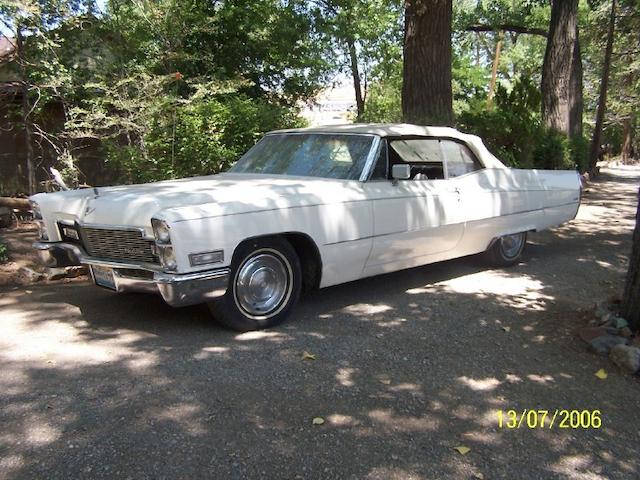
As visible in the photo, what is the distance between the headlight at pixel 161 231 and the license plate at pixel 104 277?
61 cm

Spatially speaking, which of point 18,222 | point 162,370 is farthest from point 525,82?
point 162,370

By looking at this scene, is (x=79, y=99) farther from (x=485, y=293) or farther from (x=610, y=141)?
(x=610, y=141)

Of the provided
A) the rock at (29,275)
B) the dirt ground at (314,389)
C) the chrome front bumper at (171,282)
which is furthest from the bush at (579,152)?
the chrome front bumper at (171,282)

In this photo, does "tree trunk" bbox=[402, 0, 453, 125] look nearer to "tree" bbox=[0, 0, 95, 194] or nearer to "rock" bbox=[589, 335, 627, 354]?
"tree" bbox=[0, 0, 95, 194]

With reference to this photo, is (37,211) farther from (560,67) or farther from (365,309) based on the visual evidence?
(560,67)

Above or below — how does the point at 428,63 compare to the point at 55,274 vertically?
above

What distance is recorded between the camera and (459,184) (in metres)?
6.02

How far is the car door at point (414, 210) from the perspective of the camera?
204 inches

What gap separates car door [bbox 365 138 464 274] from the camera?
5.19 metres

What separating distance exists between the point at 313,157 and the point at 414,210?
3.53ft

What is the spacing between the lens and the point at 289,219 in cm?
450

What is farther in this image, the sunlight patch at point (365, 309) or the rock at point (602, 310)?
the sunlight patch at point (365, 309)

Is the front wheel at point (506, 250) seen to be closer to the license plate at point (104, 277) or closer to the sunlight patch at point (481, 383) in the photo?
the sunlight patch at point (481, 383)

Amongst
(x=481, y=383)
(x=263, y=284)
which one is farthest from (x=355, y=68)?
(x=481, y=383)
